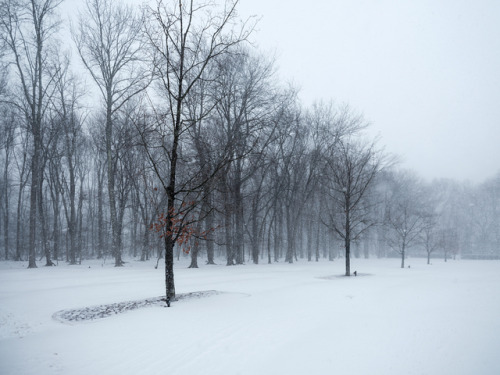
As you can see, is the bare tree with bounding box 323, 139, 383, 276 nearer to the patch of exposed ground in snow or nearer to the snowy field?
the snowy field

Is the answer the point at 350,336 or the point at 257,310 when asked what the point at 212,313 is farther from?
the point at 350,336

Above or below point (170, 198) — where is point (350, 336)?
below

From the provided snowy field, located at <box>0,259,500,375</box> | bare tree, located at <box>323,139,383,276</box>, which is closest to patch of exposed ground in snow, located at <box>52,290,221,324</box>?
snowy field, located at <box>0,259,500,375</box>

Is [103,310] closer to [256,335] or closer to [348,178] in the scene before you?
[256,335]

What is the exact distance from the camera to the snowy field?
5.43 m

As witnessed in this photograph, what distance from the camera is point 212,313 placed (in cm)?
882

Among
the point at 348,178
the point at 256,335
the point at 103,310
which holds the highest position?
the point at 348,178

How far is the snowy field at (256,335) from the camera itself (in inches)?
214

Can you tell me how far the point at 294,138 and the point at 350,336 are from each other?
27.6 meters

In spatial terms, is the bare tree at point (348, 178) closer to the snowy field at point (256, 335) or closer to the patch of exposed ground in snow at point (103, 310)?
the snowy field at point (256, 335)

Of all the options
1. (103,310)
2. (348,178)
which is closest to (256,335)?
(103,310)

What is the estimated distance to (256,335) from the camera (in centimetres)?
694

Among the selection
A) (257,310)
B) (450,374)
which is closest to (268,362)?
(450,374)

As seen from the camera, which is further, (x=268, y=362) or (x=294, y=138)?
(x=294, y=138)
